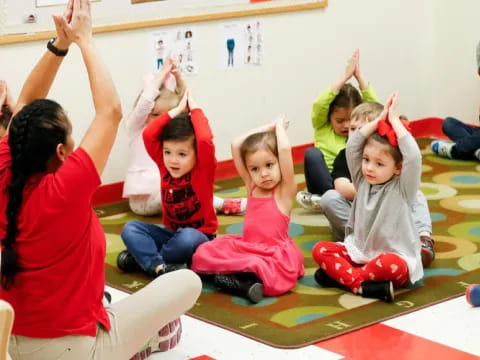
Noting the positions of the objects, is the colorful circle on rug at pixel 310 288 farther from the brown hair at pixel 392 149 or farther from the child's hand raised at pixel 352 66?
the child's hand raised at pixel 352 66

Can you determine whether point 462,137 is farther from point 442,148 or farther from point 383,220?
point 383,220

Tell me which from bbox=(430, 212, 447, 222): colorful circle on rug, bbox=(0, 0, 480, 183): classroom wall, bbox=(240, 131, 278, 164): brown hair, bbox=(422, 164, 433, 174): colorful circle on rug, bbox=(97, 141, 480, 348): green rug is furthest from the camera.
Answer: bbox=(422, 164, 433, 174): colorful circle on rug

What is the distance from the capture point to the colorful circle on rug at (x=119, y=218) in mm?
4270

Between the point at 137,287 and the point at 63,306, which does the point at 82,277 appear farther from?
the point at 137,287

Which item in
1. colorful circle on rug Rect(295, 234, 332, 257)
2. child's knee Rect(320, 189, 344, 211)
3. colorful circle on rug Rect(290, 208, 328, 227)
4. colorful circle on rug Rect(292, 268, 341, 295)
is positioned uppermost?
child's knee Rect(320, 189, 344, 211)

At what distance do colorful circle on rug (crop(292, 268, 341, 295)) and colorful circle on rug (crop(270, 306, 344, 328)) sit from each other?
0.15 metres

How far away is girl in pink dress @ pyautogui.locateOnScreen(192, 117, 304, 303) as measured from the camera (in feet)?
10.8

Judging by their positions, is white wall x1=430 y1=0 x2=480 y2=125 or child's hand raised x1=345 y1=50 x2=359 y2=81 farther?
white wall x1=430 y1=0 x2=480 y2=125

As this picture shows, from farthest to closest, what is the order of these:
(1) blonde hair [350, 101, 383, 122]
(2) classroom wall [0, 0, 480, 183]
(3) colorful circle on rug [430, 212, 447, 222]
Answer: (2) classroom wall [0, 0, 480, 183], (3) colorful circle on rug [430, 212, 447, 222], (1) blonde hair [350, 101, 383, 122]

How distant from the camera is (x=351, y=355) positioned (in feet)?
9.12

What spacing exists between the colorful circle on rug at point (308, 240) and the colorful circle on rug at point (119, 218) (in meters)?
0.82

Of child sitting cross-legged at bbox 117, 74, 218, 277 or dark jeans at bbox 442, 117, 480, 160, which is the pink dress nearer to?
child sitting cross-legged at bbox 117, 74, 218, 277

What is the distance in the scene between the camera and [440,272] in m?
3.46

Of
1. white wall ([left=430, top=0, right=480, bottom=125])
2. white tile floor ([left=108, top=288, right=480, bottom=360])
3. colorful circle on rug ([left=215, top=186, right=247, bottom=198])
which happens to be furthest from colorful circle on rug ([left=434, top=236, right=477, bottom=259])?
white wall ([left=430, top=0, right=480, bottom=125])
